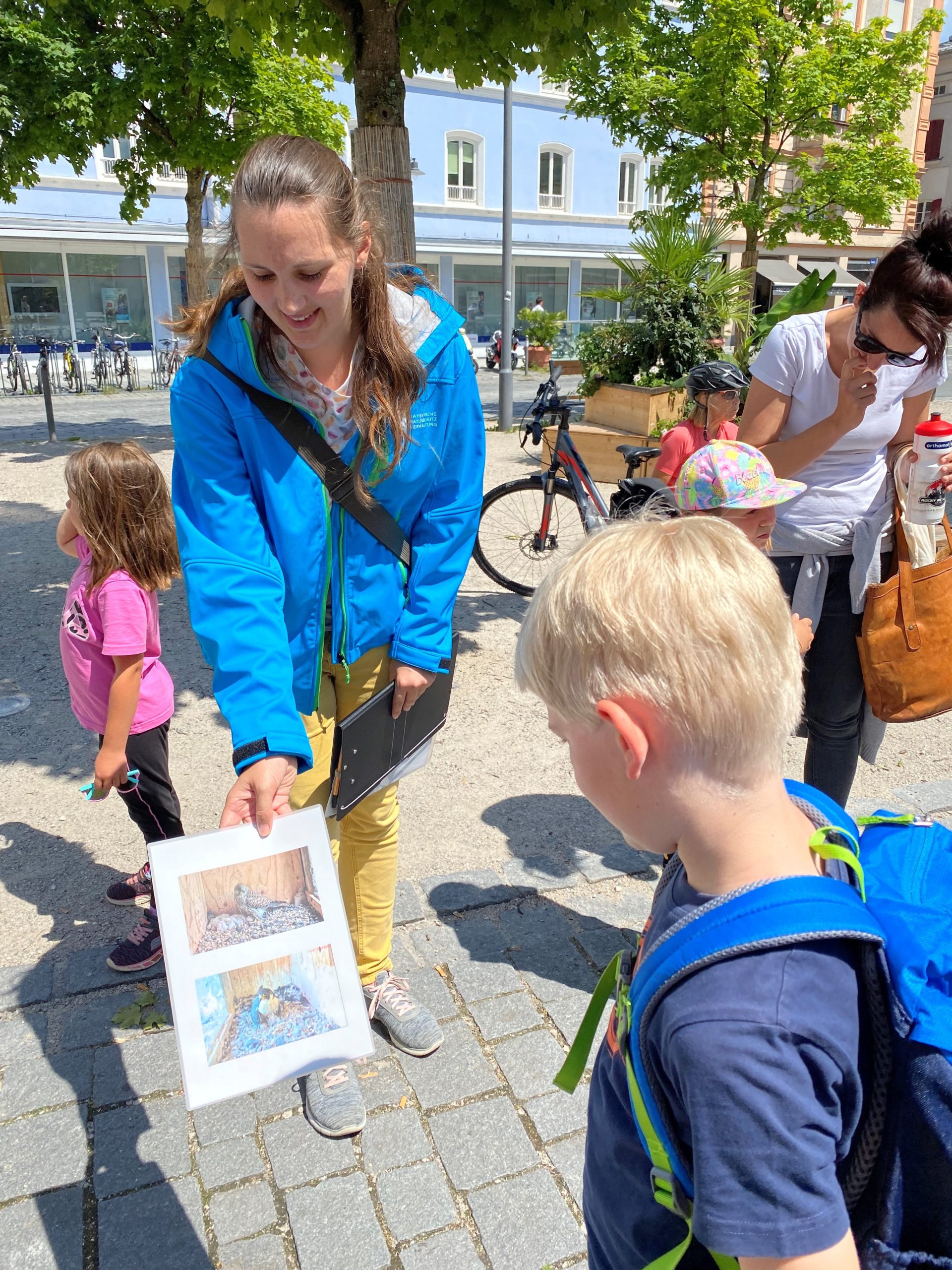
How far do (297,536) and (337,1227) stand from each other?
58.0 inches

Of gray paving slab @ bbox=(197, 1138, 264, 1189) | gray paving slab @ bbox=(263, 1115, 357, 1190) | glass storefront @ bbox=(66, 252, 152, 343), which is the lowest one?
gray paving slab @ bbox=(263, 1115, 357, 1190)

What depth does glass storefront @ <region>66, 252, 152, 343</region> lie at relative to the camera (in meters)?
26.7

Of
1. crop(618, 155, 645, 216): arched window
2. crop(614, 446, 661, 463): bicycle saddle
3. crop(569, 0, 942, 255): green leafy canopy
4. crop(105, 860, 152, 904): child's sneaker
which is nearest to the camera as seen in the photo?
crop(105, 860, 152, 904): child's sneaker

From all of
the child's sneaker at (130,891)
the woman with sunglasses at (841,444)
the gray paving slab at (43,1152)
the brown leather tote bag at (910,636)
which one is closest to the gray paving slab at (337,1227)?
the gray paving slab at (43,1152)

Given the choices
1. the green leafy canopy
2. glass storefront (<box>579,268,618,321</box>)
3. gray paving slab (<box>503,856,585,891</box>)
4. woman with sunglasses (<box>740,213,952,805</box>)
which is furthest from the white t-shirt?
glass storefront (<box>579,268,618,321</box>)

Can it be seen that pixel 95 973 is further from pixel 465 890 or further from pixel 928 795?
pixel 928 795

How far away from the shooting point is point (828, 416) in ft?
8.34

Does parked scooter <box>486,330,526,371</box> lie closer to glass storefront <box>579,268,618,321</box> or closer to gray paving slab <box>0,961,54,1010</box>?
glass storefront <box>579,268,618,321</box>

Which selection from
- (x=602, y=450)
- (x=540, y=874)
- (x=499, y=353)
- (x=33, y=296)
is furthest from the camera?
(x=33, y=296)

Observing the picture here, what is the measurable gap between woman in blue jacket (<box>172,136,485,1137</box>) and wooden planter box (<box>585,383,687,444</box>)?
25.6 ft

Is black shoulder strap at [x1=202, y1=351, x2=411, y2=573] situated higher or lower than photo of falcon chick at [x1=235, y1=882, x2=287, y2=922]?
higher

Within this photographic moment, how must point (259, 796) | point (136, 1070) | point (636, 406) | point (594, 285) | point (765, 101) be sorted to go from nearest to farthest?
point (259, 796) < point (136, 1070) < point (636, 406) < point (765, 101) < point (594, 285)

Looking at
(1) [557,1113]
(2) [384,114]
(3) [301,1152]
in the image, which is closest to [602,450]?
(2) [384,114]

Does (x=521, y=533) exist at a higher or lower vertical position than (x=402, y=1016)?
higher
